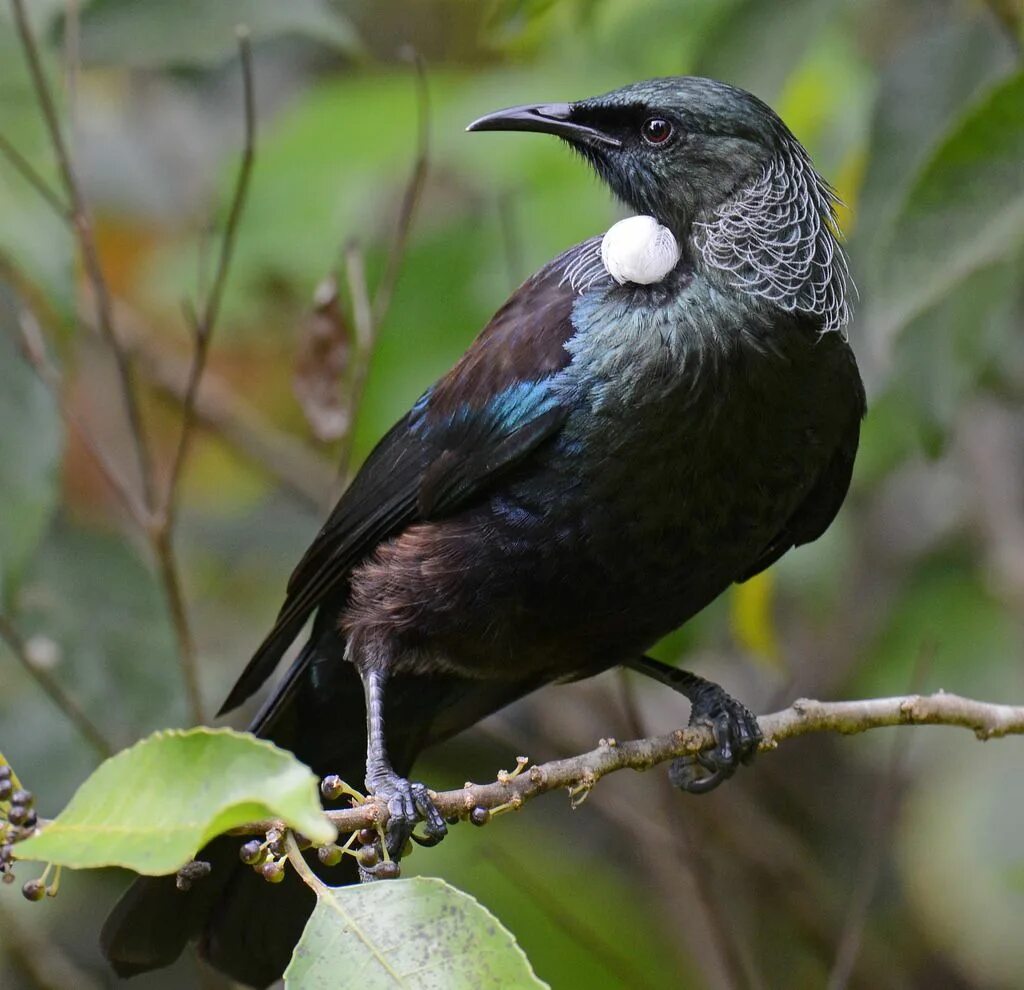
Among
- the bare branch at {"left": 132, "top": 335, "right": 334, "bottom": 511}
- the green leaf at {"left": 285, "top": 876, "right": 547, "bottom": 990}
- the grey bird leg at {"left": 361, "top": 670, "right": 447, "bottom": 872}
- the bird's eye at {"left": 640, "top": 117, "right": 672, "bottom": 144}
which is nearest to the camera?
the green leaf at {"left": 285, "top": 876, "right": 547, "bottom": 990}

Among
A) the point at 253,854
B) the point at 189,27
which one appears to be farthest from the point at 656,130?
the point at 253,854

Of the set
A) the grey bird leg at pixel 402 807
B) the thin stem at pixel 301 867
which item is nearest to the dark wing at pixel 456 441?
the grey bird leg at pixel 402 807

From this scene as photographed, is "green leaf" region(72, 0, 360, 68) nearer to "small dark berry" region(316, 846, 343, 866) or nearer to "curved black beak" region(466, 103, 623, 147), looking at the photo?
"curved black beak" region(466, 103, 623, 147)

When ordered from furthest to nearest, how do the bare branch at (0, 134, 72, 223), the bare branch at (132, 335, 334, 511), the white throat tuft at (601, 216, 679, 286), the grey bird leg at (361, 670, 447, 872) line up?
the bare branch at (132, 335, 334, 511) < the bare branch at (0, 134, 72, 223) < the white throat tuft at (601, 216, 679, 286) < the grey bird leg at (361, 670, 447, 872)

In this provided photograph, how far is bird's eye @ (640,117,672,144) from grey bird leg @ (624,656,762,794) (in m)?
1.06

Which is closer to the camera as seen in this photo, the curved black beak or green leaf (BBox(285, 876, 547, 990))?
green leaf (BBox(285, 876, 547, 990))

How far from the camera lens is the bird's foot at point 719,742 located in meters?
3.11

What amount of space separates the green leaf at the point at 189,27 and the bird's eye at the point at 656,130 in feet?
2.70

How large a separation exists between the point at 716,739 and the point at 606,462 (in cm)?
67

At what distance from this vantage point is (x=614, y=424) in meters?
2.71

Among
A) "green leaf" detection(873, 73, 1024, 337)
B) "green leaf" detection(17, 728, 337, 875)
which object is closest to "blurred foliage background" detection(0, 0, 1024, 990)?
"green leaf" detection(873, 73, 1024, 337)

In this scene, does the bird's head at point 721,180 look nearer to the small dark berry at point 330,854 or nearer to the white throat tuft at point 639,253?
the white throat tuft at point 639,253

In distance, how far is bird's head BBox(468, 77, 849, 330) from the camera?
2820mm

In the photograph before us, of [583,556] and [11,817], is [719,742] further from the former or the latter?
[11,817]
